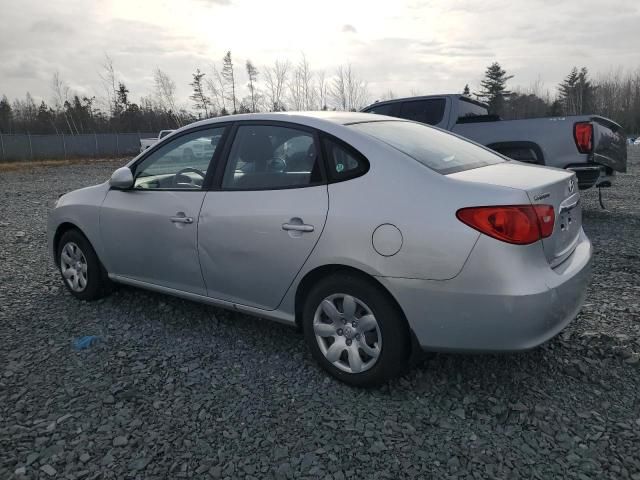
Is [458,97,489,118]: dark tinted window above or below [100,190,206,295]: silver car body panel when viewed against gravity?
above

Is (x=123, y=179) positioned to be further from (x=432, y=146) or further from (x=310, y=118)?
(x=432, y=146)

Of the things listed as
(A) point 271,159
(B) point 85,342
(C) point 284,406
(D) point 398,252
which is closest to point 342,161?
(A) point 271,159

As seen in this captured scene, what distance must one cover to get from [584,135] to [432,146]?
4384mm

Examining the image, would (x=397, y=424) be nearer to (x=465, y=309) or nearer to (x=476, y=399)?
(x=476, y=399)

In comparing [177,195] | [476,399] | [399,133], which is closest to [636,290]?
[476,399]

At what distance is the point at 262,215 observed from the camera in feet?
10.2

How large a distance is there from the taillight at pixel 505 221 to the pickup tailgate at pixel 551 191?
0.06m

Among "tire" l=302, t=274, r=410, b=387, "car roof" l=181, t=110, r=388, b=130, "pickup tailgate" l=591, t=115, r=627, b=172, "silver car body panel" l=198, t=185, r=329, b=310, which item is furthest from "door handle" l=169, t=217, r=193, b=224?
"pickup tailgate" l=591, t=115, r=627, b=172

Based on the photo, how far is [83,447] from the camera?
2.49m

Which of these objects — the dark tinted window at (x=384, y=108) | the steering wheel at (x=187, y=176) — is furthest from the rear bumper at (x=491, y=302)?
the dark tinted window at (x=384, y=108)

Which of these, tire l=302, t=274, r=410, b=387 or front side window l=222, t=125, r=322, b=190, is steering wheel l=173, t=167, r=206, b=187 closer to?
front side window l=222, t=125, r=322, b=190

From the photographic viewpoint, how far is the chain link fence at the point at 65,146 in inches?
1425

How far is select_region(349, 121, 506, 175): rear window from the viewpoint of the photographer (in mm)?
2916

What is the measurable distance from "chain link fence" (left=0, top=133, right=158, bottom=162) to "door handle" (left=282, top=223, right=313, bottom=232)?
39585mm
